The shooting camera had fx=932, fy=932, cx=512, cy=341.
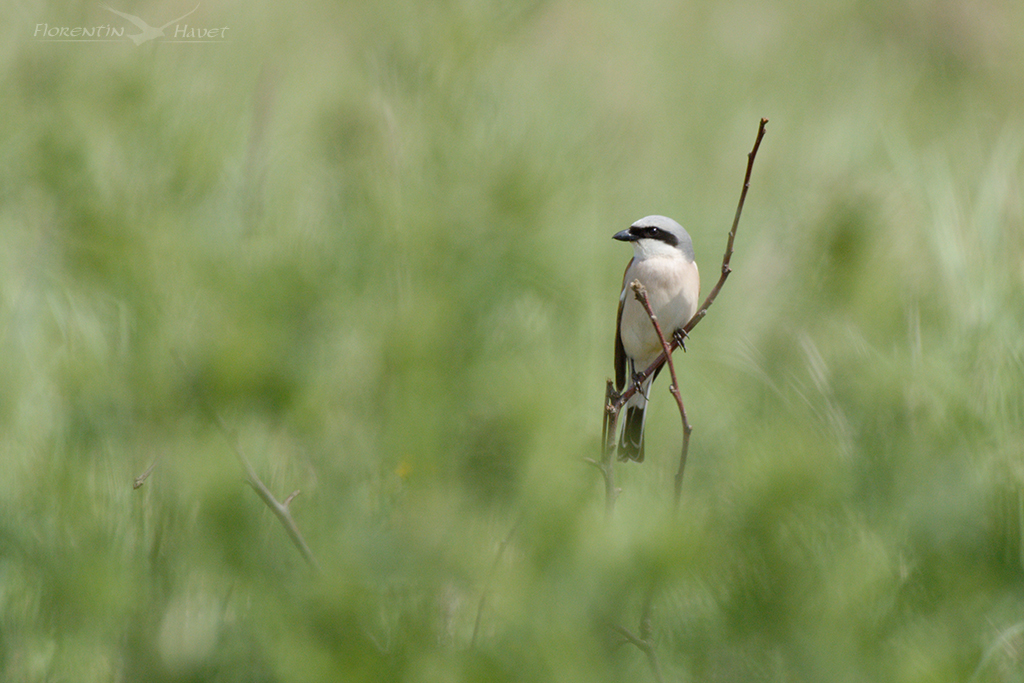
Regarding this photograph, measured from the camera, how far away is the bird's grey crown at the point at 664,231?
3.97 feet

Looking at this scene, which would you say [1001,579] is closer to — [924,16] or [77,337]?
[77,337]

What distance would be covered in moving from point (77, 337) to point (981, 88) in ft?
11.0

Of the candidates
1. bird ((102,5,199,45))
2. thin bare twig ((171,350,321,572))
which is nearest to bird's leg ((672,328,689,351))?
thin bare twig ((171,350,321,572))

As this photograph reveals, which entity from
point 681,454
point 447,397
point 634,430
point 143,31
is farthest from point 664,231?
point 143,31

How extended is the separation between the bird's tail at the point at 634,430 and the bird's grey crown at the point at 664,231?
193 mm

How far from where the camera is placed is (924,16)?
375 cm

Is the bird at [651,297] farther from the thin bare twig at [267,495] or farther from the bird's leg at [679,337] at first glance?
the thin bare twig at [267,495]

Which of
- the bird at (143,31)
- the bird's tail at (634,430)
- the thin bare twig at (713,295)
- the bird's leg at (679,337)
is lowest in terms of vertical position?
the bird's tail at (634,430)

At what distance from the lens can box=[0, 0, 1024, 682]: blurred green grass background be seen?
2.36 feet

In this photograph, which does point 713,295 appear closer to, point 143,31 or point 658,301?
point 658,301

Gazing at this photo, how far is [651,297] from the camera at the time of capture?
51.8 inches

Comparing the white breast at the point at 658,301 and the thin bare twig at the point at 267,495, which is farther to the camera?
the white breast at the point at 658,301

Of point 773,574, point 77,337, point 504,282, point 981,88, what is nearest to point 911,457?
point 773,574

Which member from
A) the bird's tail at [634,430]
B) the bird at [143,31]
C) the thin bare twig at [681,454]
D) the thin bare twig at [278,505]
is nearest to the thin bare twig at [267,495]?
the thin bare twig at [278,505]
